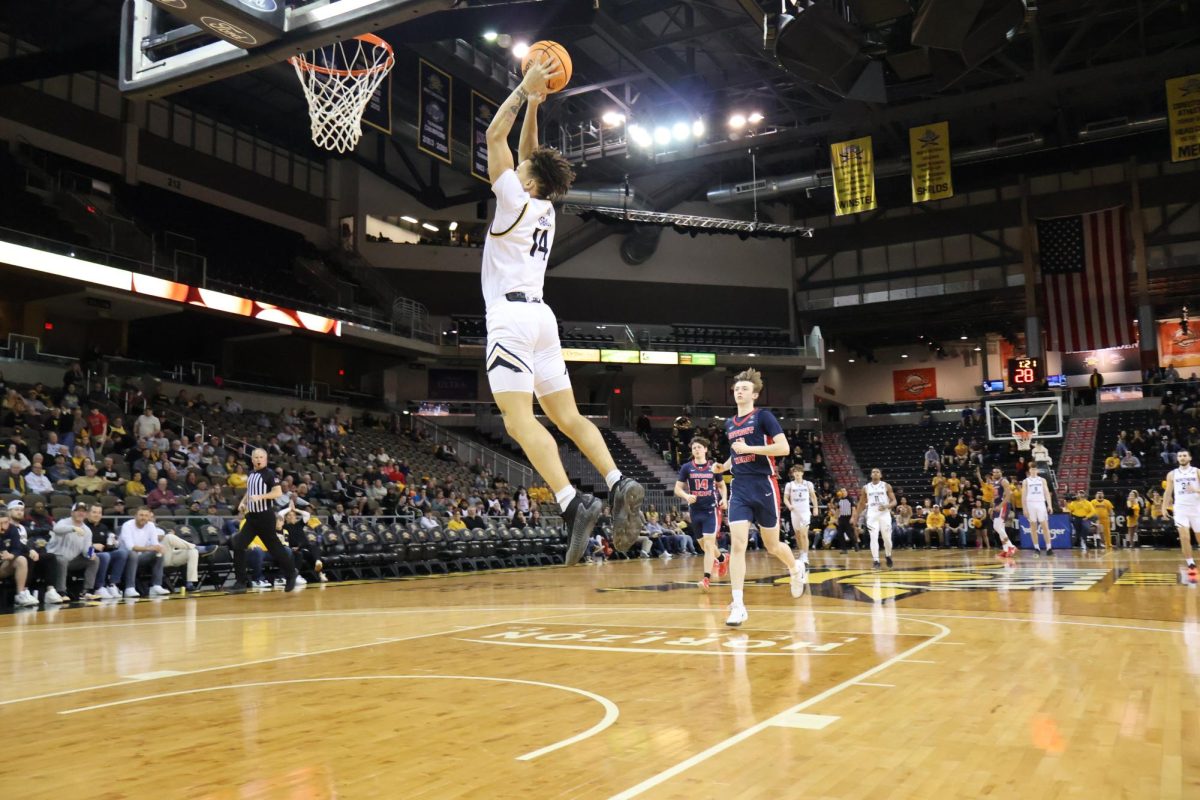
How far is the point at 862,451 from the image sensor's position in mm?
36656

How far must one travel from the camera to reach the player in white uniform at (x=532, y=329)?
392cm

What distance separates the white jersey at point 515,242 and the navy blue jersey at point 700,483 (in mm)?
7906

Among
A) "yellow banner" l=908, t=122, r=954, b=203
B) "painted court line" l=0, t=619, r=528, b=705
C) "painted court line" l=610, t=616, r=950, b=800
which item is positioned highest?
"yellow banner" l=908, t=122, r=954, b=203

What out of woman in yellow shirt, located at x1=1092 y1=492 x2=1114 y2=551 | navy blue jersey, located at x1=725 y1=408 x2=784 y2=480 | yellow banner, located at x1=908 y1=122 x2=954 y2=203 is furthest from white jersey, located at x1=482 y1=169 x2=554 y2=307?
yellow banner, located at x1=908 y1=122 x2=954 y2=203

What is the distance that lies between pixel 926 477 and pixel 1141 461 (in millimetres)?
6783

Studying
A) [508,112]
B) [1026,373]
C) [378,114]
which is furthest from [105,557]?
[1026,373]

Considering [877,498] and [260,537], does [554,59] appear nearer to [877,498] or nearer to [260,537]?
[260,537]

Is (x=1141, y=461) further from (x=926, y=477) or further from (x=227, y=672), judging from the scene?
(x=227, y=672)

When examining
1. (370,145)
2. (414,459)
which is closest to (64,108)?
(370,145)

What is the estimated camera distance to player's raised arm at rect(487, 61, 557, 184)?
3.89 metres

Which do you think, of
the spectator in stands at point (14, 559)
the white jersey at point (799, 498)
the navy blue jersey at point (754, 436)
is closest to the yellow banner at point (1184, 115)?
the white jersey at point (799, 498)

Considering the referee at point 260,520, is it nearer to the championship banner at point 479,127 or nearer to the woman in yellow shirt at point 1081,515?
the championship banner at point 479,127

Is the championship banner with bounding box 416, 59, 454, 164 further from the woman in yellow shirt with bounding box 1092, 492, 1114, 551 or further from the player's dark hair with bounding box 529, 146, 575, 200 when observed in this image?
the woman in yellow shirt with bounding box 1092, 492, 1114, 551

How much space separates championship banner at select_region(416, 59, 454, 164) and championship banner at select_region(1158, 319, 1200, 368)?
3391 centimetres
